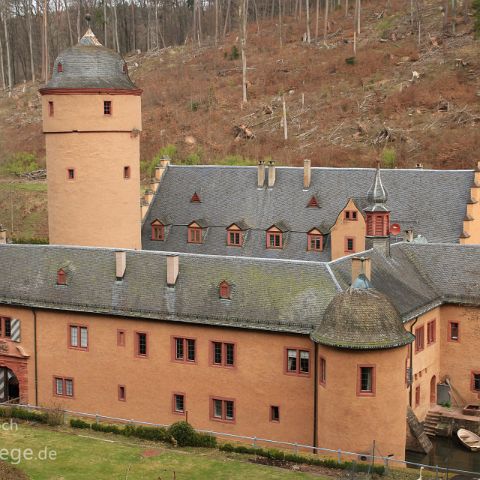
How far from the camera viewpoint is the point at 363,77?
9981 cm

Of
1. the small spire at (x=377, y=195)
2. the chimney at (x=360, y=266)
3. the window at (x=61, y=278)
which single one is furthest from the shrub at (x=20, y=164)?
the chimney at (x=360, y=266)

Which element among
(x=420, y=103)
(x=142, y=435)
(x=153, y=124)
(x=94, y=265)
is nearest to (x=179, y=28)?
(x=153, y=124)

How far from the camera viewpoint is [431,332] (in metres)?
48.8

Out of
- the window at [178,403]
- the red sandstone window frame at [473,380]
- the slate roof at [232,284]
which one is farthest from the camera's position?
the red sandstone window frame at [473,380]

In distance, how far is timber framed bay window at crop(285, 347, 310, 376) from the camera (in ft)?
138

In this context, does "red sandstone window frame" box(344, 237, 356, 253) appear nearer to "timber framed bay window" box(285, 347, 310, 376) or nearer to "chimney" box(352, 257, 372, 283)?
"chimney" box(352, 257, 372, 283)

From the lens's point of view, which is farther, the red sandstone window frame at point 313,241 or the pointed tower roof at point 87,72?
the red sandstone window frame at point 313,241

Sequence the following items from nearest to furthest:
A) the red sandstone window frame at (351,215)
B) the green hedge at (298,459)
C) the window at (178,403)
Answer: the green hedge at (298,459) → the window at (178,403) → the red sandstone window frame at (351,215)

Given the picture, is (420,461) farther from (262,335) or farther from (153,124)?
(153,124)

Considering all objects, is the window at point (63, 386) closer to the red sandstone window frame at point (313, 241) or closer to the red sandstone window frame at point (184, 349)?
the red sandstone window frame at point (184, 349)

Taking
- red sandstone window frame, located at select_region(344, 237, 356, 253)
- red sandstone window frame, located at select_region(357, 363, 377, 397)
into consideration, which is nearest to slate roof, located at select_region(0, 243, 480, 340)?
red sandstone window frame, located at select_region(357, 363, 377, 397)

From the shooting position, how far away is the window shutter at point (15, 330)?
159 ft

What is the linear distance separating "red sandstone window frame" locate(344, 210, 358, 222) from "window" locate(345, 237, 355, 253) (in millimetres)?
1160

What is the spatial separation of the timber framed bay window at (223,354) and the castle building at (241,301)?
0.25ft
